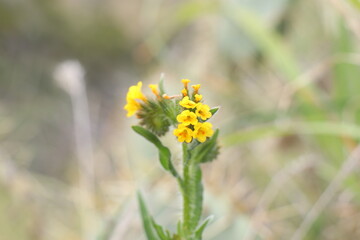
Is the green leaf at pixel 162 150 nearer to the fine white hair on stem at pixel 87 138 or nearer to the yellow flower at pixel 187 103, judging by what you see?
the yellow flower at pixel 187 103

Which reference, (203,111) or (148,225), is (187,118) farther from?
(148,225)

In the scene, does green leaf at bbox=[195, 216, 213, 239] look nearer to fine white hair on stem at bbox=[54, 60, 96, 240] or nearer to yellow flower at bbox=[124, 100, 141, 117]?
yellow flower at bbox=[124, 100, 141, 117]

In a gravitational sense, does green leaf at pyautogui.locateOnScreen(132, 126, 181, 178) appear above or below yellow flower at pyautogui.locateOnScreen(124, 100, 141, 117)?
below

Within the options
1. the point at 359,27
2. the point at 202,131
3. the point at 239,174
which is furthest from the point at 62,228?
the point at 202,131

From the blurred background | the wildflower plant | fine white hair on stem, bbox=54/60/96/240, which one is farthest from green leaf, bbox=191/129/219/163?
fine white hair on stem, bbox=54/60/96/240

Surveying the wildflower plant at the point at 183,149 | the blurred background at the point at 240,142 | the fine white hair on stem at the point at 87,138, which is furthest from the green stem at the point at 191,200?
the fine white hair on stem at the point at 87,138

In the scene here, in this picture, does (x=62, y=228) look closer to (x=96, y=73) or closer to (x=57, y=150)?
(x=57, y=150)

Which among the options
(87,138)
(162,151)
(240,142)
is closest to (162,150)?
(162,151)
